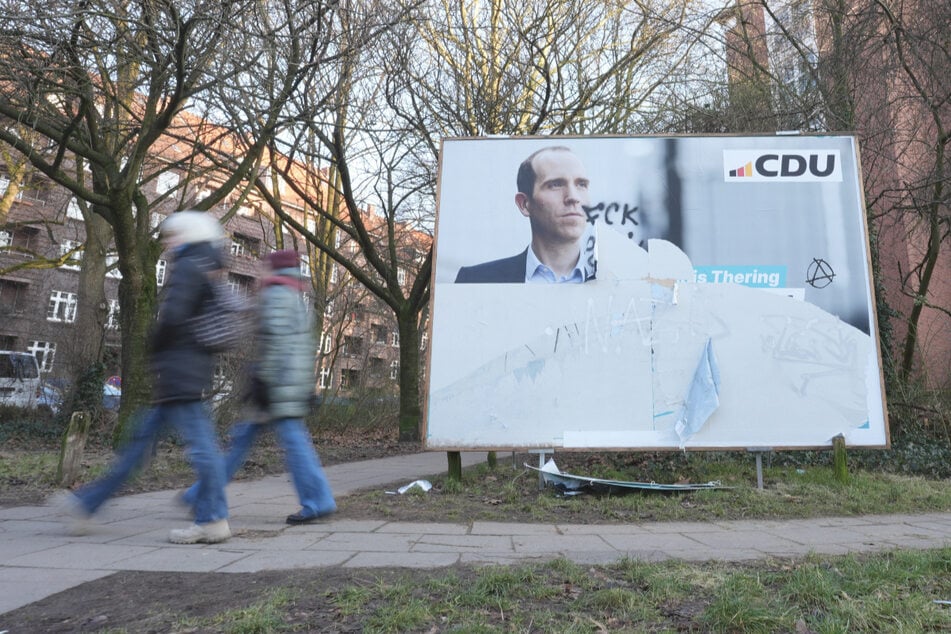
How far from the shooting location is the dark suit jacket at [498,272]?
722cm

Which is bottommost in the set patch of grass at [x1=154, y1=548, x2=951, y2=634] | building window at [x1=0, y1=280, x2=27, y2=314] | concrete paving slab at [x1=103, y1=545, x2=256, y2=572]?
concrete paving slab at [x1=103, y1=545, x2=256, y2=572]

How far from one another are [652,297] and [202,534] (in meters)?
4.87

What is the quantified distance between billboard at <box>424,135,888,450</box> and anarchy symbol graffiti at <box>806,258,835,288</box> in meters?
0.02

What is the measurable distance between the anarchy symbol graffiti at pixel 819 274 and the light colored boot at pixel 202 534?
6172mm

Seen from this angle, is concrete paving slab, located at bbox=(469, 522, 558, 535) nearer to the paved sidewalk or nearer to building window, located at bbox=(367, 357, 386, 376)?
the paved sidewalk

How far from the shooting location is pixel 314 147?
51.0 feet

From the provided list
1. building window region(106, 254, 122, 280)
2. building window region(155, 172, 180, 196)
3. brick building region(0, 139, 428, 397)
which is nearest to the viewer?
brick building region(0, 139, 428, 397)

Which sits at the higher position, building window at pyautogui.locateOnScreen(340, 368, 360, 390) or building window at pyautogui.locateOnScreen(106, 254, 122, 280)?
building window at pyautogui.locateOnScreen(106, 254, 122, 280)

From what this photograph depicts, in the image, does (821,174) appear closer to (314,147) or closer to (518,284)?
(518,284)

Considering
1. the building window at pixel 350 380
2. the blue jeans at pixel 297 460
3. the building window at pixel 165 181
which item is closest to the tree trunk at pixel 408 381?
the building window at pixel 350 380

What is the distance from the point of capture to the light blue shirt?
720 centimetres

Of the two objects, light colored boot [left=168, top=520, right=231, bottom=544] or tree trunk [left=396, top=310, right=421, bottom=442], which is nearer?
light colored boot [left=168, top=520, right=231, bottom=544]

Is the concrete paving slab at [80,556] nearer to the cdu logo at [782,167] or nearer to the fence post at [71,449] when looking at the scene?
the fence post at [71,449]

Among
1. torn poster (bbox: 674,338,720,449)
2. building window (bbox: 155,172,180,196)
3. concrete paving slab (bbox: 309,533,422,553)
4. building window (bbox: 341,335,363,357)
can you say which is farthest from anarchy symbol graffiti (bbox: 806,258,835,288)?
building window (bbox: 341,335,363,357)
